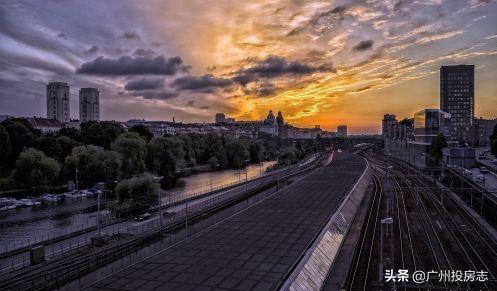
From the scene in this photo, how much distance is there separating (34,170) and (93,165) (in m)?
9.21

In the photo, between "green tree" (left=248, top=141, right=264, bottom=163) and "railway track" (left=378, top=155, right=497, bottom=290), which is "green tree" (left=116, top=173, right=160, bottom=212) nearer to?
"railway track" (left=378, top=155, right=497, bottom=290)

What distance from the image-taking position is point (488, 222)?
4091 centimetres

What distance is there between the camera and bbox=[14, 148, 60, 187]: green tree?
66562 millimetres

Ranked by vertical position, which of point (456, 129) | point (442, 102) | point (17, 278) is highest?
point (442, 102)

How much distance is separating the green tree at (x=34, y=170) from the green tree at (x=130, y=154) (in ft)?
37.0

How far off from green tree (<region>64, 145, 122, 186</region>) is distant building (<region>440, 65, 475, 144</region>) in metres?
151

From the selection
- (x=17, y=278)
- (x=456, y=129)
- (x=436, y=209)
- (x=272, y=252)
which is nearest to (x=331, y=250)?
(x=272, y=252)

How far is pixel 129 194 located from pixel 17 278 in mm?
28902

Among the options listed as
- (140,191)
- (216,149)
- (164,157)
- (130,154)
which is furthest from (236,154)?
(140,191)

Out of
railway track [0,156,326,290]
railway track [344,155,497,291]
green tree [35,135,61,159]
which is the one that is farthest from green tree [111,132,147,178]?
railway track [344,155,497,291]

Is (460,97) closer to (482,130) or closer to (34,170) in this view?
(482,130)

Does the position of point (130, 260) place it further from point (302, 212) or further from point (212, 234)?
point (302, 212)

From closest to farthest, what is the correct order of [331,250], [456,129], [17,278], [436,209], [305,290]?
[305,290] < [17,278] < [331,250] < [436,209] < [456,129]

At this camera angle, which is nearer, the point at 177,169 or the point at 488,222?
the point at 488,222
